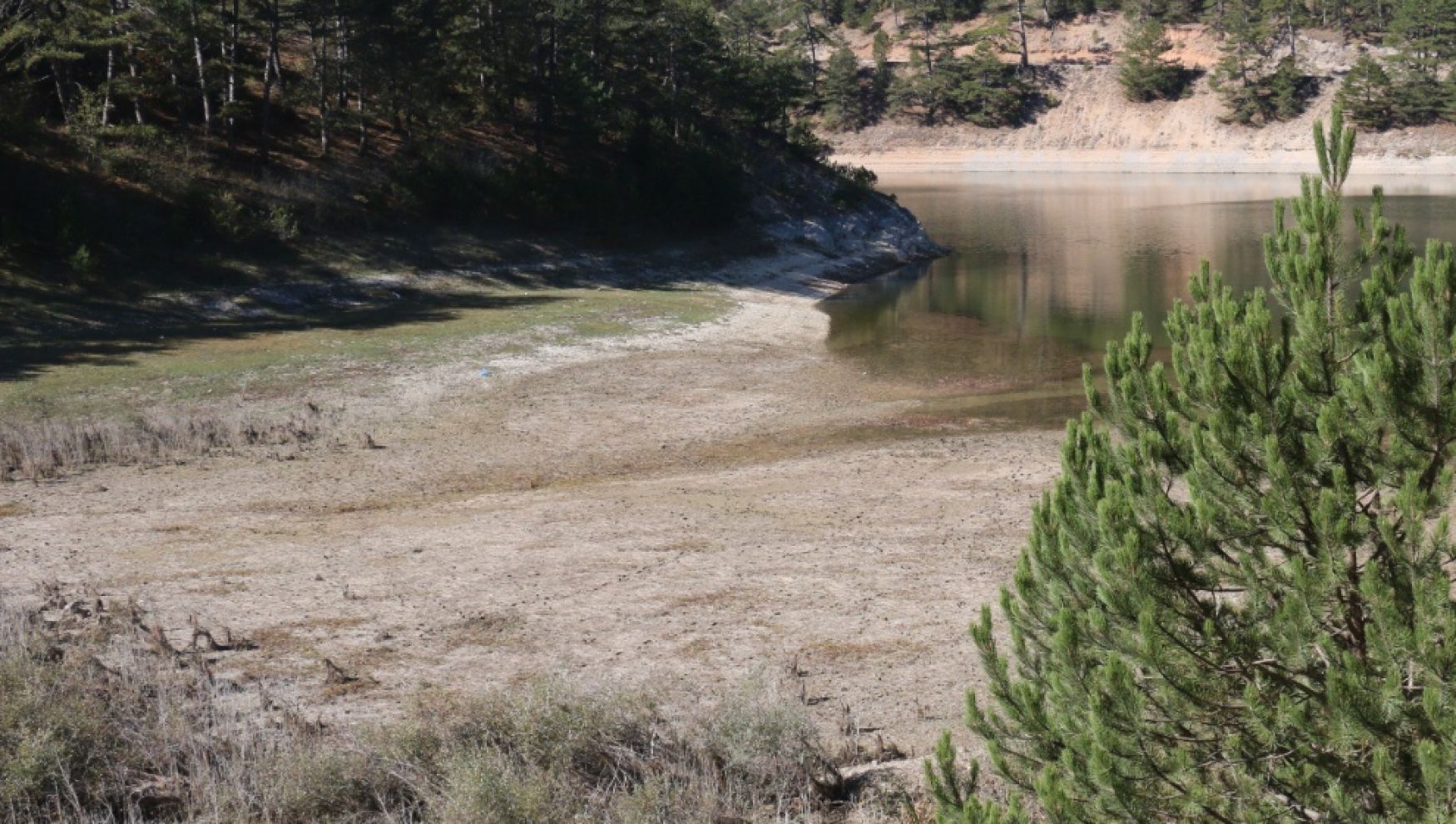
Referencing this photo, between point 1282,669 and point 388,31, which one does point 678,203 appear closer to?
point 388,31

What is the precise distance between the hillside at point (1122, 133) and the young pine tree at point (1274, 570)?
104m

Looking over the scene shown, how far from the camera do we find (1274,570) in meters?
6.06

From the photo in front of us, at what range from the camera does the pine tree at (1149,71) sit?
398 feet

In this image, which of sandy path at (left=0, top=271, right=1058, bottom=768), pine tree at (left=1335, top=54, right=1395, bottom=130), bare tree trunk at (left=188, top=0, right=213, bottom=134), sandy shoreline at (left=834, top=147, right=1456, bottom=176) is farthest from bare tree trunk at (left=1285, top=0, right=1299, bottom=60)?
sandy path at (left=0, top=271, right=1058, bottom=768)

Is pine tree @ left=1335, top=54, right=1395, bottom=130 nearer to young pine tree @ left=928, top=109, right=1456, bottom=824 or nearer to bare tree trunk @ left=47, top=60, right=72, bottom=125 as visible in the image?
bare tree trunk @ left=47, top=60, right=72, bottom=125

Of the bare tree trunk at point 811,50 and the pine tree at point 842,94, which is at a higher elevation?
the bare tree trunk at point 811,50

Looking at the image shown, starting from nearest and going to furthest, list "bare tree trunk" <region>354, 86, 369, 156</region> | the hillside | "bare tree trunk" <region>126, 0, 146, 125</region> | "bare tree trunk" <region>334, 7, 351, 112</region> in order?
"bare tree trunk" <region>126, 0, 146, 125</region> < "bare tree trunk" <region>334, 7, 351, 112</region> < "bare tree trunk" <region>354, 86, 369, 156</region> < the hillside

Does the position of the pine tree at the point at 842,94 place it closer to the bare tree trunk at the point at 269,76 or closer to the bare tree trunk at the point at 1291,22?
the bare tree trunk at the point at 1291,22

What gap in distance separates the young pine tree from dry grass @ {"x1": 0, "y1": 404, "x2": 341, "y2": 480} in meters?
17.7

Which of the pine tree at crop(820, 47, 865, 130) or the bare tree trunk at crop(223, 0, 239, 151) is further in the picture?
the pine tree at crop(820, 47, 865, 130)

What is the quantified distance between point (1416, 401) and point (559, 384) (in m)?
23.5

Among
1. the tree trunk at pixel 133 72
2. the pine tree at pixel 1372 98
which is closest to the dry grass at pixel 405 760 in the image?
the tree trunk at pixel 133 72

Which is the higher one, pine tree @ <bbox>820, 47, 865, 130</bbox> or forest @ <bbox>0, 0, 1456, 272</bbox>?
pine tree @ <bbox>820, 47, 865, 130</bbox>

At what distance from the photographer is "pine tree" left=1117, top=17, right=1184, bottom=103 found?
121188mm
